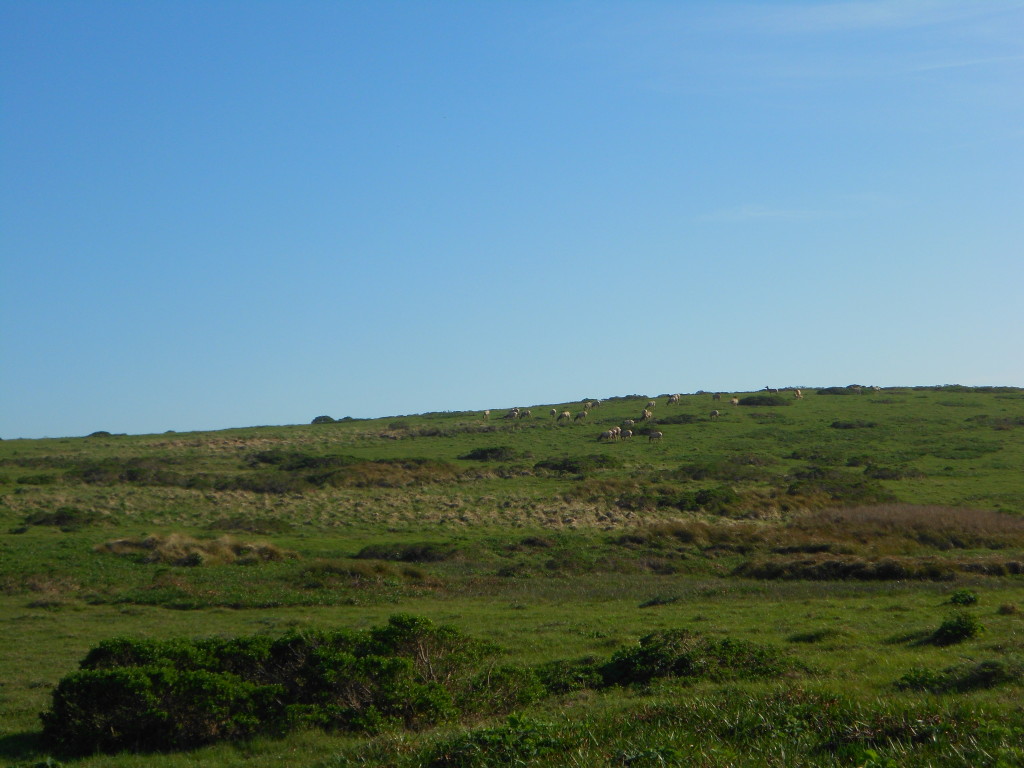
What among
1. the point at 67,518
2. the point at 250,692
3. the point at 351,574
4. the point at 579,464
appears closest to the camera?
the point at 250,692

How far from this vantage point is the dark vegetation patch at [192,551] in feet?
108

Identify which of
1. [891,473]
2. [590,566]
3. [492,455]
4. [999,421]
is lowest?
[590,566]

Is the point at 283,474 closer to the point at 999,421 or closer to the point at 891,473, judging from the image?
the point at 891,473

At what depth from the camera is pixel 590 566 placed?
108 feet

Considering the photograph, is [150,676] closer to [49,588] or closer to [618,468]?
[49,588]

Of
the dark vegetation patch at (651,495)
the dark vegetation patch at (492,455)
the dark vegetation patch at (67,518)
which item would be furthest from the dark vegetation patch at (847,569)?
the dark vegetation patch at (492,455)

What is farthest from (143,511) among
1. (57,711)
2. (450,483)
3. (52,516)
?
(57,711)

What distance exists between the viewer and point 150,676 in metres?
11.2

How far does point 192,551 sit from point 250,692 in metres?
23.6

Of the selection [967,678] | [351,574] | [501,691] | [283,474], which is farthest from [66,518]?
[967,678]

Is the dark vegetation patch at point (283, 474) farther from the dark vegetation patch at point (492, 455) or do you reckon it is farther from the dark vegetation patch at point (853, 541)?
the dark vegetation patch at point (853, 541)

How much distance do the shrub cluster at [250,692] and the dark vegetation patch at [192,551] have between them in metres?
21.7

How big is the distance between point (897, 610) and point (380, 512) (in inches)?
1174

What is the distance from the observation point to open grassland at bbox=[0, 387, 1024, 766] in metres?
8.41
